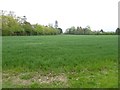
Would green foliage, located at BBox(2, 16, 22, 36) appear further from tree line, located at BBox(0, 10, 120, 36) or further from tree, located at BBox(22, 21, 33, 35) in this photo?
tree, located at BBox(22, 21, 33, 35)

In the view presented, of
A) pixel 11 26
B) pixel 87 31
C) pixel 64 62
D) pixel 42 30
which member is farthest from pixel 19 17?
pixel 64 62

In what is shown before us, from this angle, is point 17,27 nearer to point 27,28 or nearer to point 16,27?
point 16,27

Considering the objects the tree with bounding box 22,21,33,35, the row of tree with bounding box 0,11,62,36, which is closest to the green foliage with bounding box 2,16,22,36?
the row of tree with bounding box 0,11,62,36

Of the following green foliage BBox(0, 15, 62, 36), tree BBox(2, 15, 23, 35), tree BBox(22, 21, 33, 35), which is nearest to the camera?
tree BBox(2, 15, 23, 35)

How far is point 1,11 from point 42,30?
121 feet

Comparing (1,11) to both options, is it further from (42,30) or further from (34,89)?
(34,89)

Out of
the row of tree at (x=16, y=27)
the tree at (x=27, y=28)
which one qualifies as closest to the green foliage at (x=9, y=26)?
the row of tree at (x=16, y=27)

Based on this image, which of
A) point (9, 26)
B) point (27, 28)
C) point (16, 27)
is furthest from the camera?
point (27, 28)

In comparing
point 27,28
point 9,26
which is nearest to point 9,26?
point 9,26

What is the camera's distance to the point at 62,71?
31.2 ft

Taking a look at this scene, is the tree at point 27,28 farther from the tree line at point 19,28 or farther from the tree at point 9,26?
the tree at point 9,26

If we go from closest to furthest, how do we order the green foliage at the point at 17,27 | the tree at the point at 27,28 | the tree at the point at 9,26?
the tree at the point at 9,26 → the green foliage at the point at 17,27 → the tree at the point at 27,28

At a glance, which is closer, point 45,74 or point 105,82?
point 105,82

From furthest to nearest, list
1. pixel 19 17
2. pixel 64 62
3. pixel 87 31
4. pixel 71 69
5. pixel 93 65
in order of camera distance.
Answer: pixel 87 31
pixel 19 17
pixel 64 62
pixel 93 65
pixel 71 69
